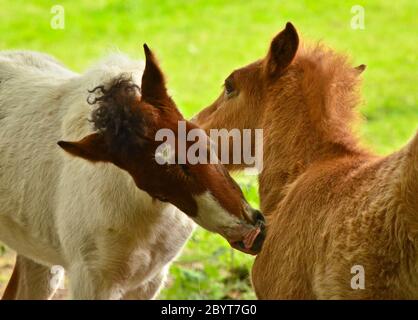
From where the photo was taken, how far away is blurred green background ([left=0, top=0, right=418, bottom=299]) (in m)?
13.4

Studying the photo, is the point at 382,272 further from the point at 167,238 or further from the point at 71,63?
the point at 71,63

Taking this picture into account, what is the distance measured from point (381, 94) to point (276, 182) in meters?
8.49

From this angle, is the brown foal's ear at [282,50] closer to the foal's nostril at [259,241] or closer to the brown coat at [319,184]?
the brown coat at [319,184]

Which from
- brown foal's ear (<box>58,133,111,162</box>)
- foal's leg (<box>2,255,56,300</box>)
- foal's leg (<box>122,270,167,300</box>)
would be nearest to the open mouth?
brown foal's ear (<box>58,133,111,162</box>)

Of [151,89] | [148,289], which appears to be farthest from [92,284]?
[151,89]

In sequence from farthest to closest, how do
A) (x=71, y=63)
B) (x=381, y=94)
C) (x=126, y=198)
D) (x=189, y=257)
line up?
(x=71, y=63), (x=381, y=94), (x=189, y=257), (x=126, y=198)

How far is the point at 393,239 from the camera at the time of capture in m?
4.14

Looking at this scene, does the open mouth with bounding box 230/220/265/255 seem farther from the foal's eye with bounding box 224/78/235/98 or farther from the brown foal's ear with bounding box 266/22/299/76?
the foal's eye with bounding box 224/78/235/98

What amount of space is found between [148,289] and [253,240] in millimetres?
1280

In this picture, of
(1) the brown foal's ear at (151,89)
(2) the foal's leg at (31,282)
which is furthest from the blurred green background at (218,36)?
(1) the brown foal's ear at (151,89)

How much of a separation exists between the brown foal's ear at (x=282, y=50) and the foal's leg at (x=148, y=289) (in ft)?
4.55

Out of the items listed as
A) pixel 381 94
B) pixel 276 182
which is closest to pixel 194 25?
pixel 381 94

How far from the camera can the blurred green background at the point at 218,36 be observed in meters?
13.4

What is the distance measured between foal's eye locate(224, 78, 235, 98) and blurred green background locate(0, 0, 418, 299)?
20.7 ft
